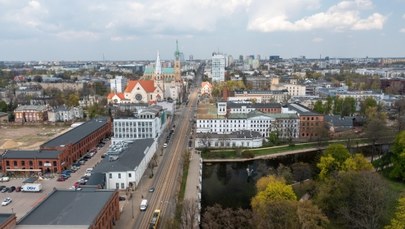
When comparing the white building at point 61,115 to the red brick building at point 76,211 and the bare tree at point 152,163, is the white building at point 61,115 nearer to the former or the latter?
the bare tree at point 152,163

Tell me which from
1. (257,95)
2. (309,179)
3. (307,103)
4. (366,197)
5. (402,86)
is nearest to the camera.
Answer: (366,197)

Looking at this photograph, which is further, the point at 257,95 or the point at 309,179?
the point at 257,95

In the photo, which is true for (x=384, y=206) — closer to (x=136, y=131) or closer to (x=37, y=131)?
(x=136, y=131)

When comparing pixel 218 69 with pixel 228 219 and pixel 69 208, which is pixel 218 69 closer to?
pixel 228 219

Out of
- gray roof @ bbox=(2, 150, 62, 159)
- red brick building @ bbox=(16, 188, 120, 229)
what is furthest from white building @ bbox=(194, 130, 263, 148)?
red brick building @ bbox=(16, 188, 120, 229)

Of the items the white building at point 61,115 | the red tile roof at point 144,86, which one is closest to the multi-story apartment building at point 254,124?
the white building at point 61,115

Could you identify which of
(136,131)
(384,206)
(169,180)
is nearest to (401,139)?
(384,206)

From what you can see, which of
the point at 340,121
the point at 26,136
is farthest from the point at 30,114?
the point at 340,121
